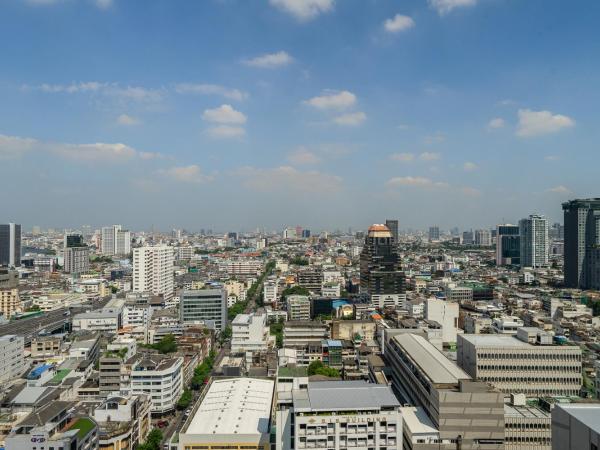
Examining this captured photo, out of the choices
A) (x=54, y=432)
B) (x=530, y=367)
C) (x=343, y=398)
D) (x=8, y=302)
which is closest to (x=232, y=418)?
(x=343, y=398)

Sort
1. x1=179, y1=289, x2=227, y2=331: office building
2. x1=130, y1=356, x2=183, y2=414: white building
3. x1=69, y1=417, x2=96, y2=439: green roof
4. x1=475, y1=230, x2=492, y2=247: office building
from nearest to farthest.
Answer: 1. x1=69, y1=417, x2=96, y2=439: green roof
2. x1=130, y1=356, x2=183, y2=414: white building
3. x1=179, y1=289, x2=227, y2=331: office building
4. x1=475, y1=230, x2=492, y2=247: office building

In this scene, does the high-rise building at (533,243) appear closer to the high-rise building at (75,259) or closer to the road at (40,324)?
the road at (40,324)

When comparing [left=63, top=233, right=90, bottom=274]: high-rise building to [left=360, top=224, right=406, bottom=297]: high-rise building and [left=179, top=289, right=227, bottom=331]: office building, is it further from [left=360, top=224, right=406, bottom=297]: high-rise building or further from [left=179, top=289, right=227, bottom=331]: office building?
[left=360, top=224, right=406, bottom=297]: high-rise building

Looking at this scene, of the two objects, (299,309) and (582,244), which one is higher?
(582,244)

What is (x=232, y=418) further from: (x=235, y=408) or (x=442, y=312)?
(x=442, y=312)

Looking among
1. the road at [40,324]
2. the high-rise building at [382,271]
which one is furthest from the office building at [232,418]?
the high-rise building at [382,271]

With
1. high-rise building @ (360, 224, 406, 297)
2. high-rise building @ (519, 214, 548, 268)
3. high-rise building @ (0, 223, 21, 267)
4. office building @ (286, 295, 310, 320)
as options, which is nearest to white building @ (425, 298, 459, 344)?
office building @ (286, 295, 310, 320)

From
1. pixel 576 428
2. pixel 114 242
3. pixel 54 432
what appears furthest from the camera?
pixel 114 242
